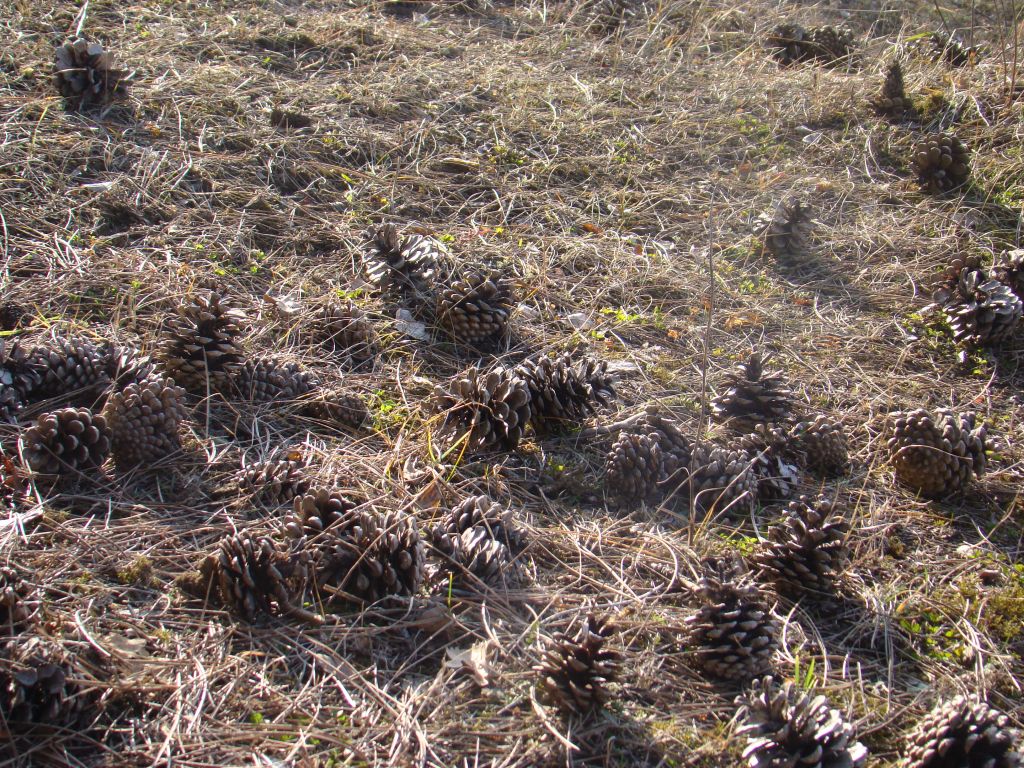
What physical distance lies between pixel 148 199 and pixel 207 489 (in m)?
1.78

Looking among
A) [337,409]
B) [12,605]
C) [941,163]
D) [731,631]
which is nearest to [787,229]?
[941,163]

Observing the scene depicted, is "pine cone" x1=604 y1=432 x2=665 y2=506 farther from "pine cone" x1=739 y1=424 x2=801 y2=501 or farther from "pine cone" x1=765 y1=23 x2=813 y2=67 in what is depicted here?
"pine cone" x1=765 y1=23 x2=813 y2=67

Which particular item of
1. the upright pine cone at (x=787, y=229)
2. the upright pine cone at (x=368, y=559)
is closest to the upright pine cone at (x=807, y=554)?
the upright pine cone at (x=368, y=559)

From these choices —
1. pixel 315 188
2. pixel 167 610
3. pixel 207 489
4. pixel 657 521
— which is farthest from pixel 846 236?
pixel 167 610

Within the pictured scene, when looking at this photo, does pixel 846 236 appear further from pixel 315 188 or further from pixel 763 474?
pixel 315 188

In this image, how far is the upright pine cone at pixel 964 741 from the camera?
1801mm

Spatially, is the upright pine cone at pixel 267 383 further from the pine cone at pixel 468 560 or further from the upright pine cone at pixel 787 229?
the upright pine cone at pixel 787 229

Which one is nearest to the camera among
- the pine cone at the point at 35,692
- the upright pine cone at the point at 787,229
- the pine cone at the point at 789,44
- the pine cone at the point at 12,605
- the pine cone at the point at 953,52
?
the pine cone at the point at 35,692

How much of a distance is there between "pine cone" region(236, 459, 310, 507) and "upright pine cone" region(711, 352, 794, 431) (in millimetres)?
1469

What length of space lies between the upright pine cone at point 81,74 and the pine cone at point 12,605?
303 cm

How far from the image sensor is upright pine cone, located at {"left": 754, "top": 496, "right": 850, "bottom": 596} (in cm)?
230

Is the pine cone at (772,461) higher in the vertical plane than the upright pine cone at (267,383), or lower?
higher

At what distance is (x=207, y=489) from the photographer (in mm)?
2510

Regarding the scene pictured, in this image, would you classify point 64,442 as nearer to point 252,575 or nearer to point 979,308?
point 252,575
